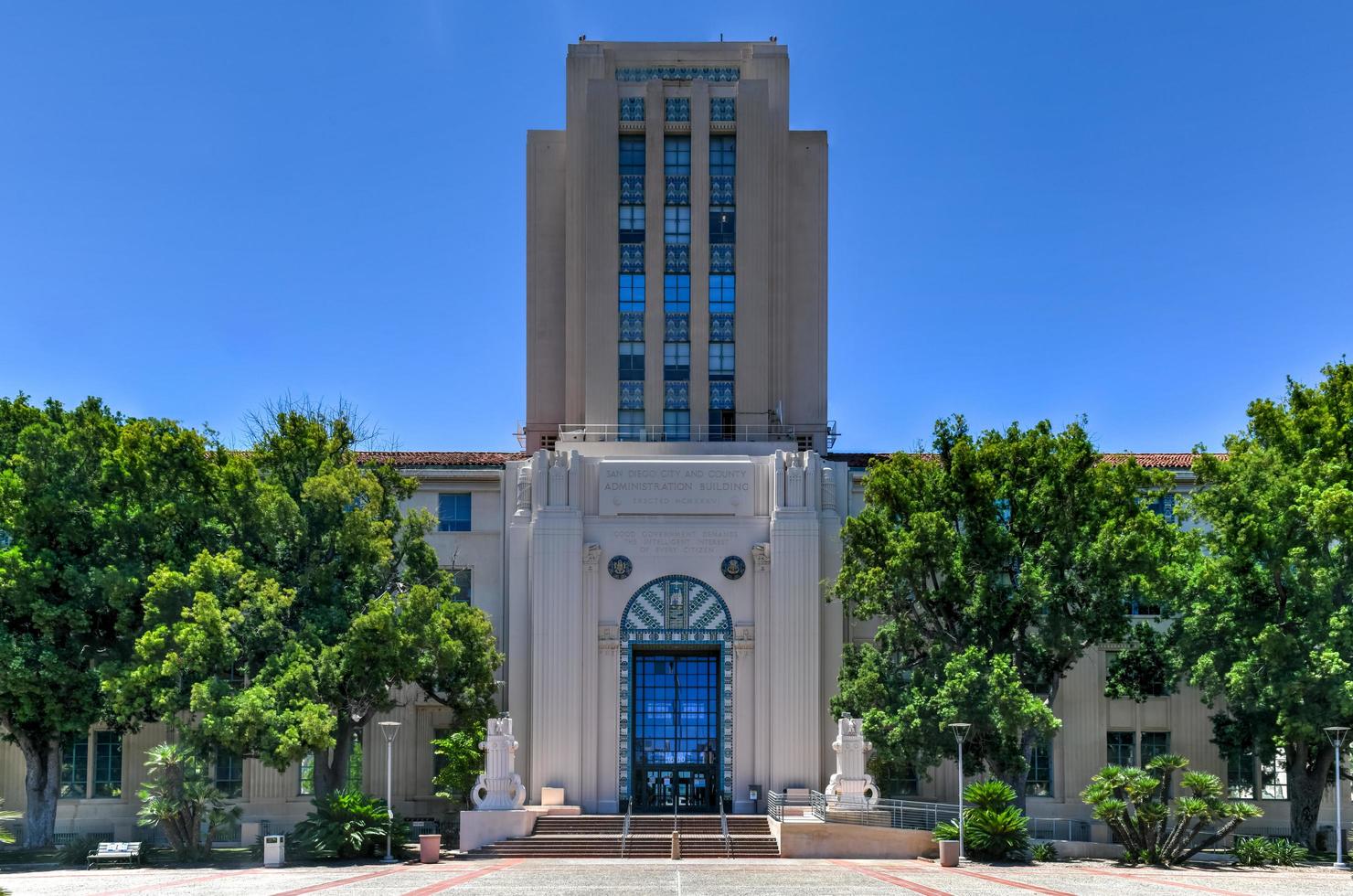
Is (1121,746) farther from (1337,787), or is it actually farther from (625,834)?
(625,834)

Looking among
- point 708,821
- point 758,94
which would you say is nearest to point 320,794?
point 708,821

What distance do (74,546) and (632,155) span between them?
23.2m

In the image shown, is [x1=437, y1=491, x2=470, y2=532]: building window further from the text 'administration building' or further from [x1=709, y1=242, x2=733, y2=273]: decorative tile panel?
[x1=709, y1=242, x2=733, y2=273]: decorative tile panel

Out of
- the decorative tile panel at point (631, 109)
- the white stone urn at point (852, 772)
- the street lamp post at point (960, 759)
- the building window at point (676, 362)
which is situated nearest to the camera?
the street lamp post at point (960, 759)

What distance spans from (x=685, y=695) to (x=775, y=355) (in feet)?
41.1

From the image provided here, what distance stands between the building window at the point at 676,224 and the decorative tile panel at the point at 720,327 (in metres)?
2.95

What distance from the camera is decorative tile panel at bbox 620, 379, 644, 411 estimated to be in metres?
50.5

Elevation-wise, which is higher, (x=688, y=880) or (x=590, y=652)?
A: (x=590, y=652)

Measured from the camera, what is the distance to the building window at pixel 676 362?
50.7 m

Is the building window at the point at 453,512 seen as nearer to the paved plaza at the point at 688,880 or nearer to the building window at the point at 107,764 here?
the building window at the point at 107,764

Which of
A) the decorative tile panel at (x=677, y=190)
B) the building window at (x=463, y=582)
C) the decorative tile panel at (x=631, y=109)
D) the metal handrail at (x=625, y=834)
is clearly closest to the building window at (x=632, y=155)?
the decorative tile panel at (x=631, y=109)

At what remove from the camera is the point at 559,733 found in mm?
44375

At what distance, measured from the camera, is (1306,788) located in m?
40.3

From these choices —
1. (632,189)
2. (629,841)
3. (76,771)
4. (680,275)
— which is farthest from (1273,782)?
(76,771)
